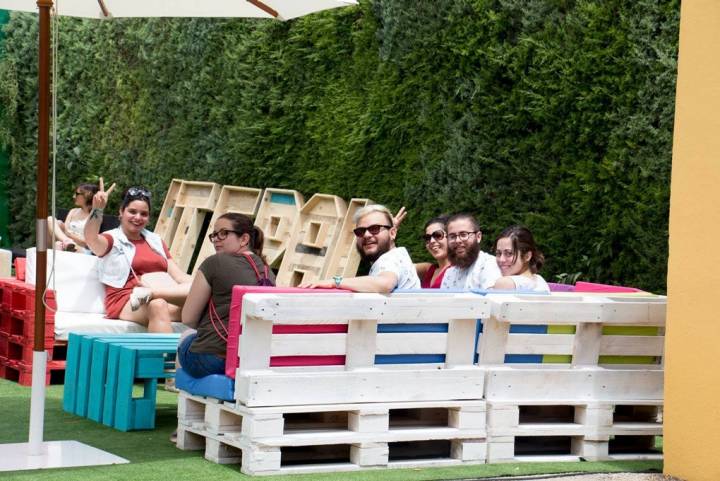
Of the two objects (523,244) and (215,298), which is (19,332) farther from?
(523,244)

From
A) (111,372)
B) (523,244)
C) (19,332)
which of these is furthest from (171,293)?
(523,244)

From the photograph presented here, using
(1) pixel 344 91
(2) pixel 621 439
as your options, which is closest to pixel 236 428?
(2) pixel 621 439

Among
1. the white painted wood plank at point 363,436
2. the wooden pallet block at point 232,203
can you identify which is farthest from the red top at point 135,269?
the wooden pallet block at point 232,203

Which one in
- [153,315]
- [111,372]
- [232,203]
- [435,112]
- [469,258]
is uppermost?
[435,112]

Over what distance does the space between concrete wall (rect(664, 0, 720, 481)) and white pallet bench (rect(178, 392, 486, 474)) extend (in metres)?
1.07

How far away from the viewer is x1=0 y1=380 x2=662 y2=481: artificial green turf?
624 cm

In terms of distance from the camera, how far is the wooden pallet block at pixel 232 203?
46.7 ft

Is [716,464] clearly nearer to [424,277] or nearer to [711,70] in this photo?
[711,70]

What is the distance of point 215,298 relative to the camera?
22.8 ft

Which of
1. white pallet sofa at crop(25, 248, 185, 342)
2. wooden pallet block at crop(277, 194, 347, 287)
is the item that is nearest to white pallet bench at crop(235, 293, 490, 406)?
white pallet sofa at crop(25, 248, 185, 342)

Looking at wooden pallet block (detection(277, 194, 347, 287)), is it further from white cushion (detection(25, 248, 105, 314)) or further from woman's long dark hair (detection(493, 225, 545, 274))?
woman's long dark hair (detection(493, 225, 545, 274))

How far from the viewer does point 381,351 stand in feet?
21.8

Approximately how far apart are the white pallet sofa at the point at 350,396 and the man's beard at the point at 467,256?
4.20 ft

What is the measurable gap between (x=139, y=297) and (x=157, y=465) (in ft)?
9.59
